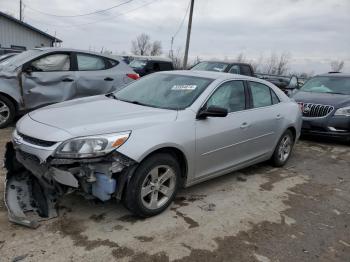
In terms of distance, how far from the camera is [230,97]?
4895 mm

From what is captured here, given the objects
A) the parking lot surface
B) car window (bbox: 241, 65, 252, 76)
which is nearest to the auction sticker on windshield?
the parking lot surface

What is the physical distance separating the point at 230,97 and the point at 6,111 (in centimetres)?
451

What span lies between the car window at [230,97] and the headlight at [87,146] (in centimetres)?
148

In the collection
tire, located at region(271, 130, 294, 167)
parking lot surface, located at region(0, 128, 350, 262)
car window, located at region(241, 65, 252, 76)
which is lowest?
parking lot surface, located at region(0, 128, 350, 262)

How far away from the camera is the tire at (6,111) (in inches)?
275

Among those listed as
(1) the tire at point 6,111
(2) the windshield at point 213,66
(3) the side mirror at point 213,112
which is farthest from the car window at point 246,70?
(3) the side mirror at point 213,112

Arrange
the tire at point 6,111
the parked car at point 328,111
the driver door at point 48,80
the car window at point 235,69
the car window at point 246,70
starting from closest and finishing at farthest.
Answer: the tire at point 6,111
the driver door at point 48,80
the parked car at point 328,111
the car window at point 235,69
the car window at point 246,70

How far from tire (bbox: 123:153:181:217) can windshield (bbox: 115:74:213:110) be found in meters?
0.77

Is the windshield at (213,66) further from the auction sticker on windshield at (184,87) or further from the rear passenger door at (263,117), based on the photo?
the auction sticker on windshield at (184,87)

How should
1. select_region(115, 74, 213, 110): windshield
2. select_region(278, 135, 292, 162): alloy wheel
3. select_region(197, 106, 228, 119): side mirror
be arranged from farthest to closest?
select_region(278, 135, 292, 162): alloy wheel, select_region(115, 74, 213, 110): windshield, select_region(197, 106, 228, 119): side mirror

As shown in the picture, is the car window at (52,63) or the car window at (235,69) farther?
the car window at (235,69)

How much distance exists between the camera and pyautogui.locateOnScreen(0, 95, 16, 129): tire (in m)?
6.99

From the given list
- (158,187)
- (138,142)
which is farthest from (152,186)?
(138,142)

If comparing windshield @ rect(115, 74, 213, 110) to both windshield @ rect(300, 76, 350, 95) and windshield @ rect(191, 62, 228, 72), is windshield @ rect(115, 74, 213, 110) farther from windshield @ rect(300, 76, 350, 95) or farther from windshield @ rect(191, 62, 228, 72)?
windshield @ rect(191, 62, 228, 72)
